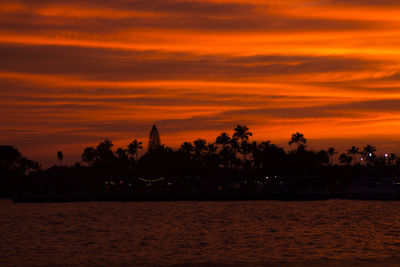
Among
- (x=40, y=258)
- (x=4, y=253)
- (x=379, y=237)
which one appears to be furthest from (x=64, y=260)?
(x=379, y=237)

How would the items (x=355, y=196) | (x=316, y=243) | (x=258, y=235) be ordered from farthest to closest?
1. (x=355, y=196)
2. (x=258, y=235)
3. (x=316, y=243)

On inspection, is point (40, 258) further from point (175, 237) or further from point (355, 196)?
point (355, 196)

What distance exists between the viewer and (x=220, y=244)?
6225cm

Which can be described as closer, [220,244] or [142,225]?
[220,244]

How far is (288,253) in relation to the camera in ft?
172

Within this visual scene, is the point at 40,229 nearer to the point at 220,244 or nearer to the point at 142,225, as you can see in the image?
the point at 142,225

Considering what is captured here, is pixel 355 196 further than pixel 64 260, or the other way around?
pixel 355 196

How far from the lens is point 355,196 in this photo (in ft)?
640

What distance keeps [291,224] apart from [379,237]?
82.3 ft

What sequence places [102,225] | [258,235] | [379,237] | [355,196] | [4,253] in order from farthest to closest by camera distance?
[355,196] < [102,225] < [258,235] < [379,237] < [4,253]

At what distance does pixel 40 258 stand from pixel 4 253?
505 cm

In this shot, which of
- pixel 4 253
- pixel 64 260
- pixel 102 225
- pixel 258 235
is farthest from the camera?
pixel 102 225

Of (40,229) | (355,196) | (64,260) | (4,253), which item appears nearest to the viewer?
(64,260)

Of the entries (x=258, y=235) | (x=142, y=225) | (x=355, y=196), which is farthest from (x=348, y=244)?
(x=355, y=196)
